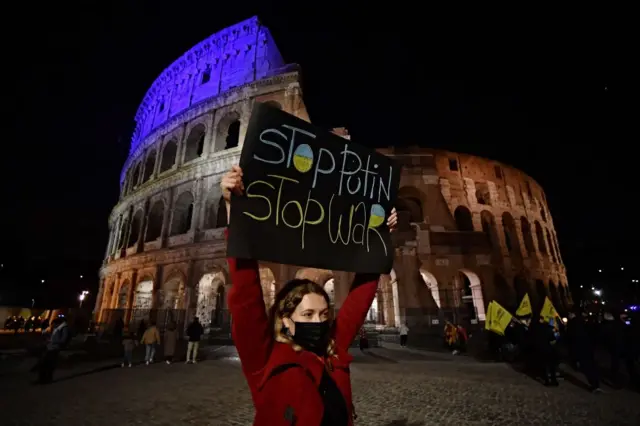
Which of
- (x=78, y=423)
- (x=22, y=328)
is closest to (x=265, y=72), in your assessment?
(x=78, y=423)

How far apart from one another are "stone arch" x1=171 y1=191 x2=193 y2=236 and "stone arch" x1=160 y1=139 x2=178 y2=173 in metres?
4.59

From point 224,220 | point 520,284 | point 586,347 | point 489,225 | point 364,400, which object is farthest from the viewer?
point 489,225

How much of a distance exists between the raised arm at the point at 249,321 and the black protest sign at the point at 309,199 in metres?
0.17

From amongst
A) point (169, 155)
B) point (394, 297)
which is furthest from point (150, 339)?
point (169, 155)

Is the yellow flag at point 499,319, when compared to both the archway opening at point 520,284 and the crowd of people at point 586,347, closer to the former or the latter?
the crowd of people at point 586,347

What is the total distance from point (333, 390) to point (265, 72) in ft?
86.7

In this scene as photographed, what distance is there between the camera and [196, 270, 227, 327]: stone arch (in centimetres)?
2125

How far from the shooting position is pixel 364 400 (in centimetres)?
598

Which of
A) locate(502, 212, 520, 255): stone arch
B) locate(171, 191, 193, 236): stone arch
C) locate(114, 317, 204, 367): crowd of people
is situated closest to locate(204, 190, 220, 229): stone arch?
locate(171, 191, 193, 236): stone arch

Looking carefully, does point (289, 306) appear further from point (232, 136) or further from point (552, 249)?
point (552, 249)

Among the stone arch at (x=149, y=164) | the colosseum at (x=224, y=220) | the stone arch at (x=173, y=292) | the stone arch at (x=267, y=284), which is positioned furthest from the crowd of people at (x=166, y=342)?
the stone arch at (x=149, y=164)

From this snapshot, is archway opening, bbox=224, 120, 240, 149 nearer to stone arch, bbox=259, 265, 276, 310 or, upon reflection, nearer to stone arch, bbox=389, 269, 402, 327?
stone arch, bbox=259, 265, 276, 310

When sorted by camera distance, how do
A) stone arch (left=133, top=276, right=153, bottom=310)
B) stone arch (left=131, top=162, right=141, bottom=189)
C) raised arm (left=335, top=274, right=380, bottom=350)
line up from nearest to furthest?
raised arm (left=335, top=274, right=380, bottom=350), stone arch (left=133, top=276, right=153, bottom=310), stone arch (left=131, top=162, right=141, bottom=189)

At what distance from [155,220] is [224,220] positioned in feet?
22.8
